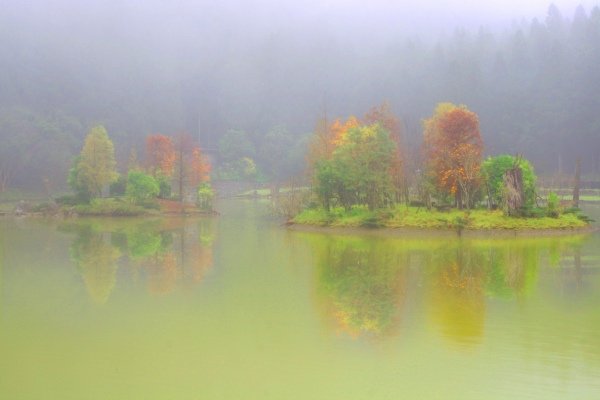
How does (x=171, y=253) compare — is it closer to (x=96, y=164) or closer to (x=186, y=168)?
(x=96, y=164)

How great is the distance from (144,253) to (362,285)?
8922 mm

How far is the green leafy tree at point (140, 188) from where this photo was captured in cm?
4156

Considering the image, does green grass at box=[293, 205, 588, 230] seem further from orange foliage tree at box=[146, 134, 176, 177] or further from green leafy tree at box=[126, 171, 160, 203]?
orange foliage tree at box=[146, 134, 176, 177]

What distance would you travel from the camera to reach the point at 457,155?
28812 millimetres

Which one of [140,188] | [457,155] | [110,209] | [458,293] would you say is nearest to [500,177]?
[457,155]

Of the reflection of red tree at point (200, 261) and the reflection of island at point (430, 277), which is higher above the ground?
the reflection of island at point (430, 277)

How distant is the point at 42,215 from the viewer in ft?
133

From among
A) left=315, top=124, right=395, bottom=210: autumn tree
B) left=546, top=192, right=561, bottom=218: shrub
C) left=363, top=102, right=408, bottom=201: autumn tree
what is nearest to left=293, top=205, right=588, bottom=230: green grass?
left=546, top=192, right=561, bottom=218: shrub

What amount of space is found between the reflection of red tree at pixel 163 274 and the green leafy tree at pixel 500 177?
15.0 metres

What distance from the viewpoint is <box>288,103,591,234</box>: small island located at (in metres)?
26.3

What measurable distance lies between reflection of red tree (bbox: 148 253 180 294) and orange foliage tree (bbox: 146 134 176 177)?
97.3 ft

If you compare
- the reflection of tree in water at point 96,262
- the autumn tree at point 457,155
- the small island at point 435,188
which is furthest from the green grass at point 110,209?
the autumn tree at point 457,155

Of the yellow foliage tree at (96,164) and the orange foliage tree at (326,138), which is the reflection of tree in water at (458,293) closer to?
the orange foliage tree at (326,138)

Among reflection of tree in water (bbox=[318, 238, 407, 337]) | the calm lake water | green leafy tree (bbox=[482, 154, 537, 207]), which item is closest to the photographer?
the calm lake water
